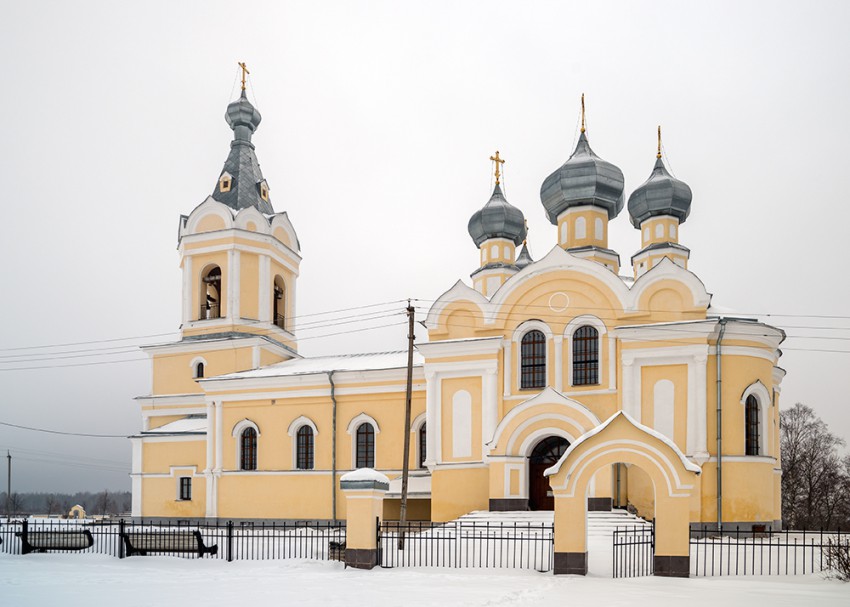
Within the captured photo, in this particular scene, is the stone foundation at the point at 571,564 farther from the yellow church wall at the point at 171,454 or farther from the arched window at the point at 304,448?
the yellow church wall at the point at 171,454

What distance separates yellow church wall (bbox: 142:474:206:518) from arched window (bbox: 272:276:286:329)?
20.1 feet

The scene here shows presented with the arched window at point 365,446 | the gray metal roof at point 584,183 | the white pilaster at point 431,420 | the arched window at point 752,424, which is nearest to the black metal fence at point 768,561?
the arched window at point 752,424

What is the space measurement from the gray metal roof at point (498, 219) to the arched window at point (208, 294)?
30.0 feet

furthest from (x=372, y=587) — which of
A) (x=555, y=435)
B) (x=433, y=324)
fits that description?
(x=433, y=324)

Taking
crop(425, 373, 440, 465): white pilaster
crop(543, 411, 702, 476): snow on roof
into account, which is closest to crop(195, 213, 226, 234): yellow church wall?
crop(425, 373, 440, 465): white pilaster

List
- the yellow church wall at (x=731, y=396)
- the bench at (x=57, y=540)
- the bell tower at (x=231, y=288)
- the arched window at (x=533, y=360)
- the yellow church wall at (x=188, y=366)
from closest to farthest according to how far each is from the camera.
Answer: the bench at (x=57, y=540), the yellow church wall at (x=731, y=396), the arched window at (x=533, y=360), the yellow church wall at (x=188, y=366), the bell tower at (x=231, y=288)

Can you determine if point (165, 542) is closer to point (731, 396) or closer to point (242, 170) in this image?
point (731, 396)

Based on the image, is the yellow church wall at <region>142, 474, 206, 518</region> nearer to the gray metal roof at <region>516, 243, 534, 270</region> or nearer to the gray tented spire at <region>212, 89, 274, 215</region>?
the gray tented spire at <region>212, 89, 274, 215</region>

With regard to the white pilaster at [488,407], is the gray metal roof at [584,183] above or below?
above

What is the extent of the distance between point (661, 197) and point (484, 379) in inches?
333

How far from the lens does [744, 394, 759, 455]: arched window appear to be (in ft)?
71.2

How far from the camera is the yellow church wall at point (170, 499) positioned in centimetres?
2847

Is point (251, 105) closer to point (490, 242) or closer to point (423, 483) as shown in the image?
point (490, 242)

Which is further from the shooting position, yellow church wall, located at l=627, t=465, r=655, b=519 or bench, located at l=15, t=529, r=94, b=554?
yellow church wall, located at l=627, t=465, r=655, b=519
